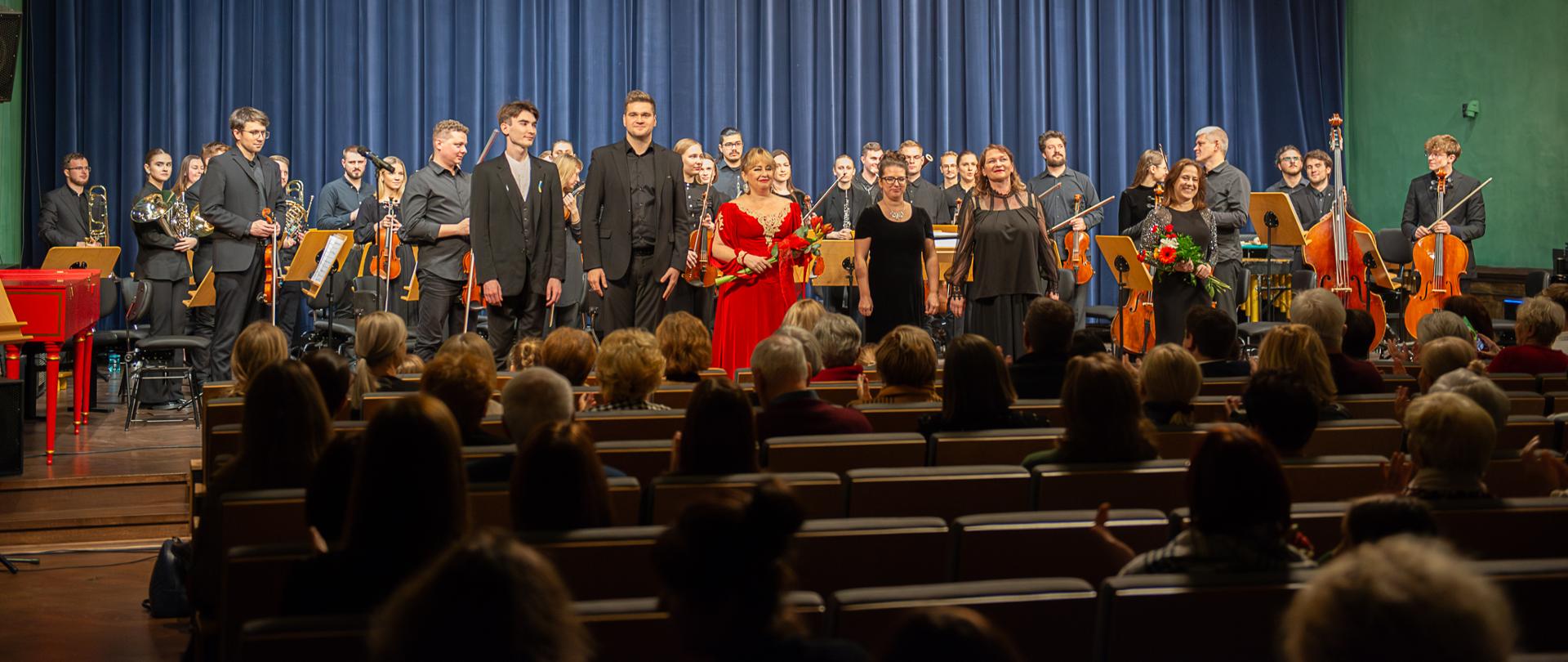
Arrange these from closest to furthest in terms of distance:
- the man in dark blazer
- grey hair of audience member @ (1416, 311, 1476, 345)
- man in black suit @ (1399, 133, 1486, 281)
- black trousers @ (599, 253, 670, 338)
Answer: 1. the man in dark blazer
2. grey hair of audience member @ (1416, 311, 1476, 345)
3. black trousers @ (599, 253, 670, 338)
4. man in black suit @ (1399, 133, 1486, 281)

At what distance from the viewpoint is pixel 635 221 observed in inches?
288

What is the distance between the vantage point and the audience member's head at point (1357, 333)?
5.31m

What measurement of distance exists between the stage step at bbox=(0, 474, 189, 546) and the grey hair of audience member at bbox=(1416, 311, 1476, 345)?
480 centimetres

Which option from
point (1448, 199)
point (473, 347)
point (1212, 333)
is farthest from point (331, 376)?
point (1448, 199)

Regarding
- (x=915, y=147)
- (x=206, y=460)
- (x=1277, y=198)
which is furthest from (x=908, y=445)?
(x=915, y=147)

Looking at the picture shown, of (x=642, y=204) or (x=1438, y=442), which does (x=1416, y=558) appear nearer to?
(x=1438, y=442)

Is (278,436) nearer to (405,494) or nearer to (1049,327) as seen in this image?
(405,494)

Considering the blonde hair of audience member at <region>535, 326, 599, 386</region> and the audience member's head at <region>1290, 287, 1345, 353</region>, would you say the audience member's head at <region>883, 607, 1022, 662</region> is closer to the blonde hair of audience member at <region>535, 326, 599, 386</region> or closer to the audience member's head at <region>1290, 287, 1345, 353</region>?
the blonde hair of audience member at <region>535, 326, 599, 386</region>

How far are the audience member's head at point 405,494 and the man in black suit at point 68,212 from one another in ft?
31.4

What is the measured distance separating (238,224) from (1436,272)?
7428 millimetres

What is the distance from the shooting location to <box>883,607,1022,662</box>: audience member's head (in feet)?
4.50

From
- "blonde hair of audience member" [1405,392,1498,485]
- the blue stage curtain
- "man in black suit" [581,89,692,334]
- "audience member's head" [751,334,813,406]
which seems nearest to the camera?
"blonde hair of audience member" [1405,392,1498,485]

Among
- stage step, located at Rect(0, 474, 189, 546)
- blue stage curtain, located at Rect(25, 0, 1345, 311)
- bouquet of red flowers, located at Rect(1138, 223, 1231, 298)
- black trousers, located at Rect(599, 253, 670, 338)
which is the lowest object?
stage step, located at Rect(0, 474, 189, 546)

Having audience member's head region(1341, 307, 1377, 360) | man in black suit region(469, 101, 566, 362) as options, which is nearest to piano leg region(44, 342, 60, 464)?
man in black suit region(469, 101, 566, 362)
